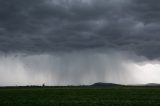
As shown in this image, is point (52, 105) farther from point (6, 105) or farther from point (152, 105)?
point (152, 105)

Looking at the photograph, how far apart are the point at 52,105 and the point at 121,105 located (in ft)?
37.7

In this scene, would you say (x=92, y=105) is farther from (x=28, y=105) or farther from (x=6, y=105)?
(x=6, y=105)

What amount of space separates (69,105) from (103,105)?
569 cm

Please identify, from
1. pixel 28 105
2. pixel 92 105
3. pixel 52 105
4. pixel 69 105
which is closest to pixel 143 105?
pixel 92 105

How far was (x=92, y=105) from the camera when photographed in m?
44.8

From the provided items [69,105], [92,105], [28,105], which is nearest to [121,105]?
[92,105]

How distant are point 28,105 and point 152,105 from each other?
20539 mm

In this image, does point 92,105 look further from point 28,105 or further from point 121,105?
point 28,105

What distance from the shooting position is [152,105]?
1748 inches

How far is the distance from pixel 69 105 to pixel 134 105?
35.6 ft

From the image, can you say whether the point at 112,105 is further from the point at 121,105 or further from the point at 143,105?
the point at 143,105

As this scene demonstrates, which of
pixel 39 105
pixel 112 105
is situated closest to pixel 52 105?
pixel 39 105

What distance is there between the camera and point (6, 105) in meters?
45.1

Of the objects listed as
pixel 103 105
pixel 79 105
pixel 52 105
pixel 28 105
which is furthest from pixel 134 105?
pixel 28 105
